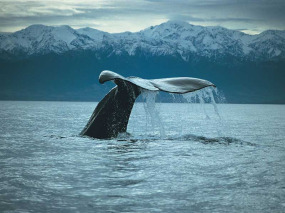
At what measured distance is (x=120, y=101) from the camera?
11.4m

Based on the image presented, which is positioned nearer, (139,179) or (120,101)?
(139,179)

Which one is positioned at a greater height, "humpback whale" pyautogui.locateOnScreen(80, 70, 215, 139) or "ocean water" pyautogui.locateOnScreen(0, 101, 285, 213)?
"humpback whale" pyautogui.locateOnScreen(80, 70, 215, 139)

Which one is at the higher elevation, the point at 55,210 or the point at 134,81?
the point at 134,81

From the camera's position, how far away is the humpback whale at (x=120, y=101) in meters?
9.09

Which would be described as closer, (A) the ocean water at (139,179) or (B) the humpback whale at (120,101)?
(A) the ocean water at (139,179)

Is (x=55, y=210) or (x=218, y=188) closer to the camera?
(x=55, y=210)

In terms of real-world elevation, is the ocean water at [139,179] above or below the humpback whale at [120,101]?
below

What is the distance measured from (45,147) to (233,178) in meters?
6.58

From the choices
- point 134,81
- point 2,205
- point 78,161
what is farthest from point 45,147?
point 2,205

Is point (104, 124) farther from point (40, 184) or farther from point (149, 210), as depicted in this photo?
point (149, 210)

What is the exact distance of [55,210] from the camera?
5996 mm

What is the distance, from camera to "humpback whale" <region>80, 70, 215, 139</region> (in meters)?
9.09

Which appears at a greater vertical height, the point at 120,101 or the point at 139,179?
the point at 120,101

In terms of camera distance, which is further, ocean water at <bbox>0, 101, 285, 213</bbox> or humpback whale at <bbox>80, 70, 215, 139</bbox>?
humpback whale at <bbox>80, 70, 215, 139</bbox>
